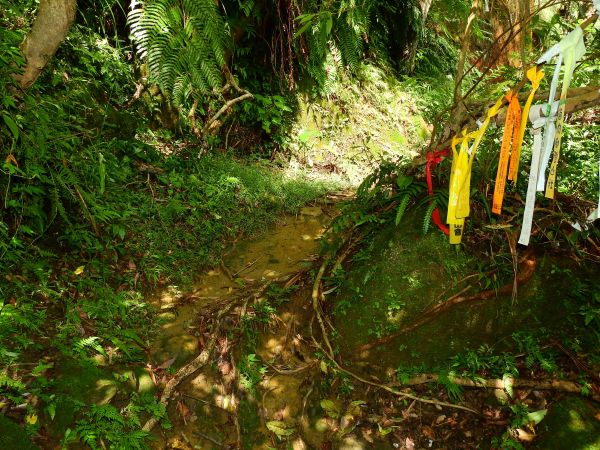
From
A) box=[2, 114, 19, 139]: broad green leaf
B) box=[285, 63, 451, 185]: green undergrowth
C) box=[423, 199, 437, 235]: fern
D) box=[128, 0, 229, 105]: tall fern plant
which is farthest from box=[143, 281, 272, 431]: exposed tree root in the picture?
box=[285, 63, 451, 185]: green undergrowth

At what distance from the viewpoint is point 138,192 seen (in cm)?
427

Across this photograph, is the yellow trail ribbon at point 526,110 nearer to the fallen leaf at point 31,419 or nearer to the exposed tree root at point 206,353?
the exposed tree root at point 206,353

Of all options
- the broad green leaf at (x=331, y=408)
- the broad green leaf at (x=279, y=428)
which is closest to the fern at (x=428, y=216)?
the broad green leaf at (x=331, y=408)

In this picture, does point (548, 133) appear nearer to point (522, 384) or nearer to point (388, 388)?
point (522, 384)

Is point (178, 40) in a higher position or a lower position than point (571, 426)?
higher

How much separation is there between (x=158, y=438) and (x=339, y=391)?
1246 millimetres

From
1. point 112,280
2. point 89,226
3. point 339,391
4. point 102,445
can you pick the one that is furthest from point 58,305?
point 339,391

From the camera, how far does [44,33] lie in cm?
291

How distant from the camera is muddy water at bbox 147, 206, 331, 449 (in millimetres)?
2727

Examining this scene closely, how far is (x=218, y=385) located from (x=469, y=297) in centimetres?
191

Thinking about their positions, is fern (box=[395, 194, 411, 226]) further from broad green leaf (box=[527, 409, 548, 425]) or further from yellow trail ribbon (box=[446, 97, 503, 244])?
broad green leaf (box=[527, 409, 548, 425])

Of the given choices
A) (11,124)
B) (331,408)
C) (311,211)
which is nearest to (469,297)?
(331,408)

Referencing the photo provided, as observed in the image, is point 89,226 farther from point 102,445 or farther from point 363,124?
point 363,124

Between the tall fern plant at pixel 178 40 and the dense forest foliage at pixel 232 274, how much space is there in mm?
21
